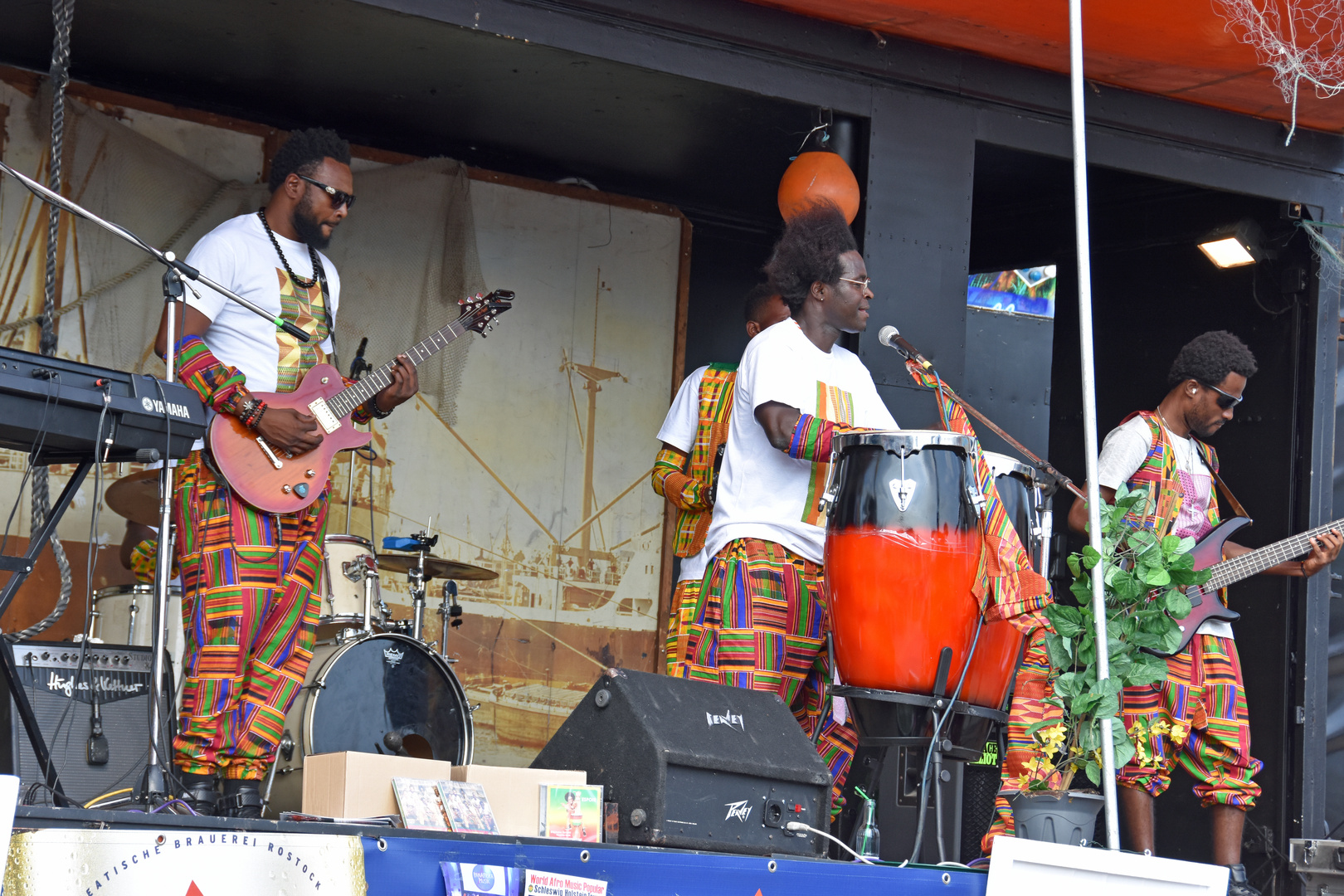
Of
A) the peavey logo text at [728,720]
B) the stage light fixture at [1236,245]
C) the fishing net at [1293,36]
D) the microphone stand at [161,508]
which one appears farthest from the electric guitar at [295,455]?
the stage light fixture at [1236,245]

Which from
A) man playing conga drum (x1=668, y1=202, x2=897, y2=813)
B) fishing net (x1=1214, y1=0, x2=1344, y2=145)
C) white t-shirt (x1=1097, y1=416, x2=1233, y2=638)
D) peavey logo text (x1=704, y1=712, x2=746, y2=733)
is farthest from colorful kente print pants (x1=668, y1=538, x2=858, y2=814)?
fishing net (x1=1214, y1=0, x2=1344, y2=145)

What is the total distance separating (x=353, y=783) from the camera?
2916 millimetres

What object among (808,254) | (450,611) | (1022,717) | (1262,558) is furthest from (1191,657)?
(450,611)

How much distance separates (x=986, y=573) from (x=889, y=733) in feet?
1.66

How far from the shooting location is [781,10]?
17.1 feet

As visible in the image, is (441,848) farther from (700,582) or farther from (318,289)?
(318,289)

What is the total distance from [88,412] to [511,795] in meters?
1.27

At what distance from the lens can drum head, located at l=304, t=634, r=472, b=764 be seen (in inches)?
193

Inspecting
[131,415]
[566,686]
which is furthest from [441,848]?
[566,686]

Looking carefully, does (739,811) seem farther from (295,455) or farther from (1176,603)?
(295,455)

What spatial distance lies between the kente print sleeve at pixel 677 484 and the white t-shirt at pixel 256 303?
137cm

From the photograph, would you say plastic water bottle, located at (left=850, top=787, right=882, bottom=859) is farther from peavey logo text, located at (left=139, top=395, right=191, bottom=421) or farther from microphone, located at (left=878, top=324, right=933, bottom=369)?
peavey logo text, located at (left=139, top=395, right=191, bottom=421)

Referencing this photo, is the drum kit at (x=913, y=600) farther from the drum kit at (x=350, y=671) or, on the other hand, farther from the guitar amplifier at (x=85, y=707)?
the drum kit at (x=350, y=671)

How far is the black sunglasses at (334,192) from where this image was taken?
4484 millimetres
